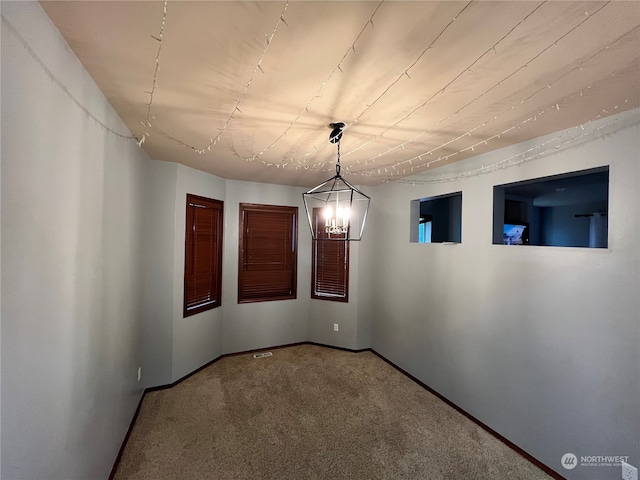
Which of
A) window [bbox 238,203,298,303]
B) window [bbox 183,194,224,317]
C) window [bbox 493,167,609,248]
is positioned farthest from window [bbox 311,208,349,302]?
window [bbox 493,167,609,248]

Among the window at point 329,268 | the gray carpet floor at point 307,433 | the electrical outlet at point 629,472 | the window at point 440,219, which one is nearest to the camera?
the electrical outlet at point 629,472

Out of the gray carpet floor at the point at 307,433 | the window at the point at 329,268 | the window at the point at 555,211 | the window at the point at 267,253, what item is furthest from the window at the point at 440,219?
the gray carpet floor at the point at 307,433

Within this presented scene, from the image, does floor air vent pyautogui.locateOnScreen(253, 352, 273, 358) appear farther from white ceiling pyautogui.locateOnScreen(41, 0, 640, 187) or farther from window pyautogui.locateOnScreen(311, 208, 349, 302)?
white ceiling pyautogui.locateOnScreen(41, 0, 640, 187)

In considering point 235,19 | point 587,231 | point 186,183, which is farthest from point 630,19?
point 587,231

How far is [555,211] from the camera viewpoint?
15.4 feet

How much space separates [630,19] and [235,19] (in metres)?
1.46

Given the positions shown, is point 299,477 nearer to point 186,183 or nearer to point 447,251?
point 447,251

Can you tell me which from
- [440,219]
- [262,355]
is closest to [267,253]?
[262,355]

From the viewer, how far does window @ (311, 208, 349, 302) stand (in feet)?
13.4

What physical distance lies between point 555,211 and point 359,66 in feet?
17.0

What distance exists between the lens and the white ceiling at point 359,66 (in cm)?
98

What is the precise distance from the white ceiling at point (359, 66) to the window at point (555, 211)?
0.89 meters

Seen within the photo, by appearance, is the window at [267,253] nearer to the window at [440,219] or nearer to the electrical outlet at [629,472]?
the window at [440,219]

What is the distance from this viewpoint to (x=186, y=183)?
312 cm
